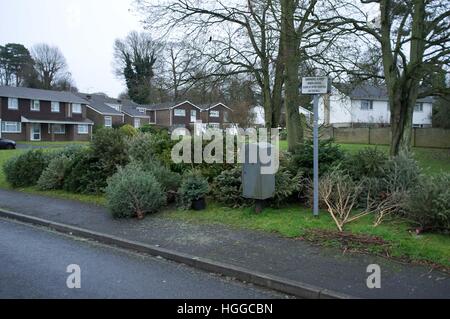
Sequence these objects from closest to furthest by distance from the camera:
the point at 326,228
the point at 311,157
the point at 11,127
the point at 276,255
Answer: the point at 276,255, the point at 326,228, the point at 311,157, the point at 11,127

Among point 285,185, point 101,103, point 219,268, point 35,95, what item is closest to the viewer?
point 219,268

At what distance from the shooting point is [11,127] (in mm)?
47812

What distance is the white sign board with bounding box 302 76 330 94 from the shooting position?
7.51 meters

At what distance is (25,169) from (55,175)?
1.71m

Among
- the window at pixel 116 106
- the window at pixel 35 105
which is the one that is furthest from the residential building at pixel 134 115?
the window at pixel 35 105

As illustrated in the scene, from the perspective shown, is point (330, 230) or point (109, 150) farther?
point (109, 150)

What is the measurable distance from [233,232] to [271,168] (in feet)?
5.52

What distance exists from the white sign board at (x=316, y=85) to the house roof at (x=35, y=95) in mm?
48092

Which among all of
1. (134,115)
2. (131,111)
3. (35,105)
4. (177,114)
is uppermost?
(131,111)

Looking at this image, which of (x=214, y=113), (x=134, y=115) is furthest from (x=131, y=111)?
(x=214, y=113)

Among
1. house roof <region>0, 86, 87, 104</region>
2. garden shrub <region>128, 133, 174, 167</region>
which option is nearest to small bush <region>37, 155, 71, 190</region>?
garden shrub <region>128, 133, 174, 167</region>

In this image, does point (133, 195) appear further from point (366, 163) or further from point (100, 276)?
point (366, 163)

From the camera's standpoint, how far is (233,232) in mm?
7512

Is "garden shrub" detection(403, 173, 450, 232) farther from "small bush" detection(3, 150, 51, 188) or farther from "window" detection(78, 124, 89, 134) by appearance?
"window" detection(78, 124, 89, 134)
